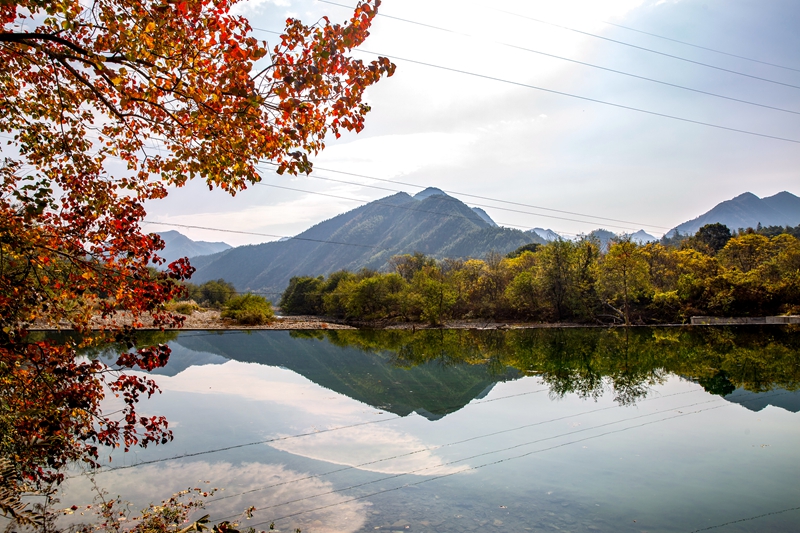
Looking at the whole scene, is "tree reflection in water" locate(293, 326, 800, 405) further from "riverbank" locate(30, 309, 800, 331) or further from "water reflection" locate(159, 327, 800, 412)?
"riverbank" locate(30, 309, 800, 331)

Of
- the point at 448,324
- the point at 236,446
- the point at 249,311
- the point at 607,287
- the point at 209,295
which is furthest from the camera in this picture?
the point at 209,295

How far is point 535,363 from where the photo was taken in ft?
70.4

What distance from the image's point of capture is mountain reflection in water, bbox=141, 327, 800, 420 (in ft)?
48.6

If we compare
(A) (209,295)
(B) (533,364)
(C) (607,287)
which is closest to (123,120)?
(B) (533,364)

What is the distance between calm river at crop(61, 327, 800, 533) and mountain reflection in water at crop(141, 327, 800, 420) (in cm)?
15

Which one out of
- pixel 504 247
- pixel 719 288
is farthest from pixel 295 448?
pixel 504 247

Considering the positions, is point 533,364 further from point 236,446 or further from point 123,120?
point 123,120

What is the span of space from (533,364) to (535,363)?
0.32 meters

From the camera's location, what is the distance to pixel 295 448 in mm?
9906

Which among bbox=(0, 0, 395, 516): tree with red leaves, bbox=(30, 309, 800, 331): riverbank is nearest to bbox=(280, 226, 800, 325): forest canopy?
bbox=(30, 309, 800, 331): riverbank

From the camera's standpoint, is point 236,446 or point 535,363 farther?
point 535,363

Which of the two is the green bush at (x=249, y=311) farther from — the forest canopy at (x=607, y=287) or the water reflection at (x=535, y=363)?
the water reflection at (x=535, y=363)

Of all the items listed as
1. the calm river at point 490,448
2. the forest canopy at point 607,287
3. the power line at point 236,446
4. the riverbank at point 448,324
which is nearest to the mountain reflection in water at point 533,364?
the calm river at point 490,448

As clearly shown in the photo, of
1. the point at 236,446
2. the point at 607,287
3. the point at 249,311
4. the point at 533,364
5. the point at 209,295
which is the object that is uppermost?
the point at 607,287
